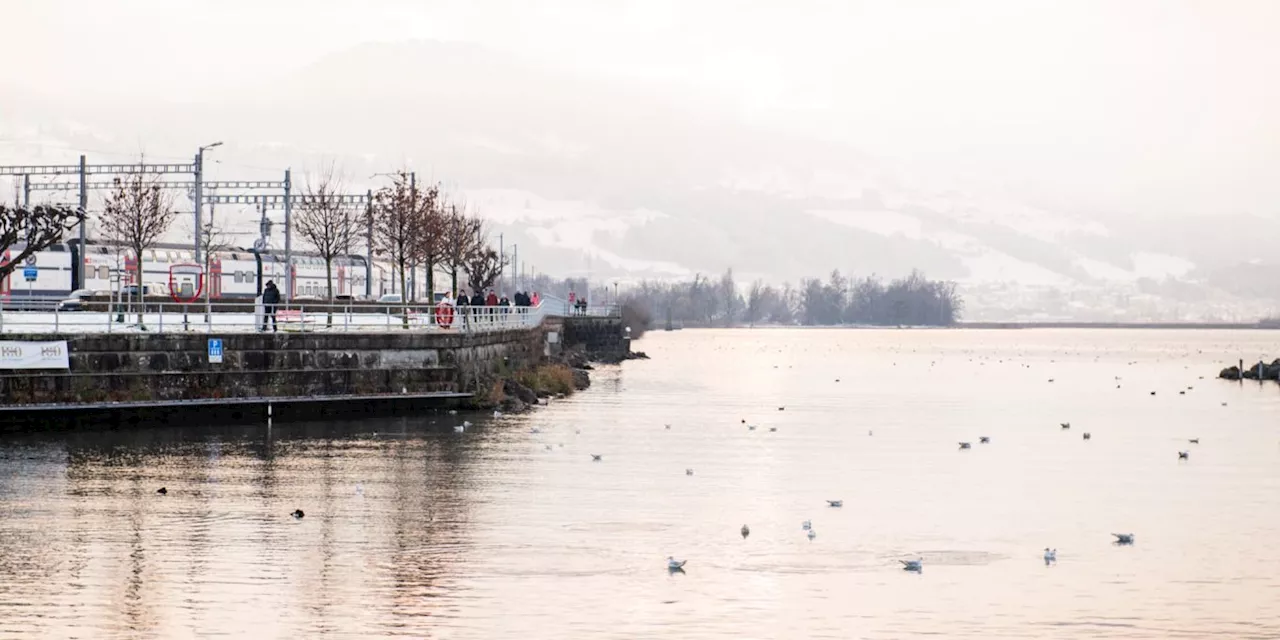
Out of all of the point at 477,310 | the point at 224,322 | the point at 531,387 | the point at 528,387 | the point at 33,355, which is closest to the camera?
the point at 33,355

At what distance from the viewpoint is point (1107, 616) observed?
2100 centimetres

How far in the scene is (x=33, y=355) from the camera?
44.0 meters

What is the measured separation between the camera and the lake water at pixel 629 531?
20.5 m

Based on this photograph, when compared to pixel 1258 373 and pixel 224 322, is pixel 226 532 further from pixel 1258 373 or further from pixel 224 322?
pixel 1258 373

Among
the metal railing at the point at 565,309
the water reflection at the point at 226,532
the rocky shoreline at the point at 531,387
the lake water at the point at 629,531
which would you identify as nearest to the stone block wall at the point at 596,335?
the metal railing at the point at 565,309

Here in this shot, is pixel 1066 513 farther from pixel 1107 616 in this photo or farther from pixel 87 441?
pixel 87 441

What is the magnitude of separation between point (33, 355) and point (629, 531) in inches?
896

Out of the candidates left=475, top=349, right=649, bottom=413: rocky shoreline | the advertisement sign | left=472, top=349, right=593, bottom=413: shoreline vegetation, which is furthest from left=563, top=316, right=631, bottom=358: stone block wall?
the advertisement sign

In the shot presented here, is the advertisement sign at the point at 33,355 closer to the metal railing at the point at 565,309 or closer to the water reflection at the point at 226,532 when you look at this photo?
the water reflection at the point at 226,532

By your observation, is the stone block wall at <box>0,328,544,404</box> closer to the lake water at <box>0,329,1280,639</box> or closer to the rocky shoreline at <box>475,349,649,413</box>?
the rocky shoreline at <box>475,349,649,413</box>

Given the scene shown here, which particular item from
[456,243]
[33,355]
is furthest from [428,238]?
[33,355]

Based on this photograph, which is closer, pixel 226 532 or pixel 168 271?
pixel 226 532

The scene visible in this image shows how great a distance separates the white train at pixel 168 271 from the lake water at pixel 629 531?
37.9 meters

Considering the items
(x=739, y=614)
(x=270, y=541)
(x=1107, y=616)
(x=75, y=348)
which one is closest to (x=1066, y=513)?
(x=1107, y=616)
